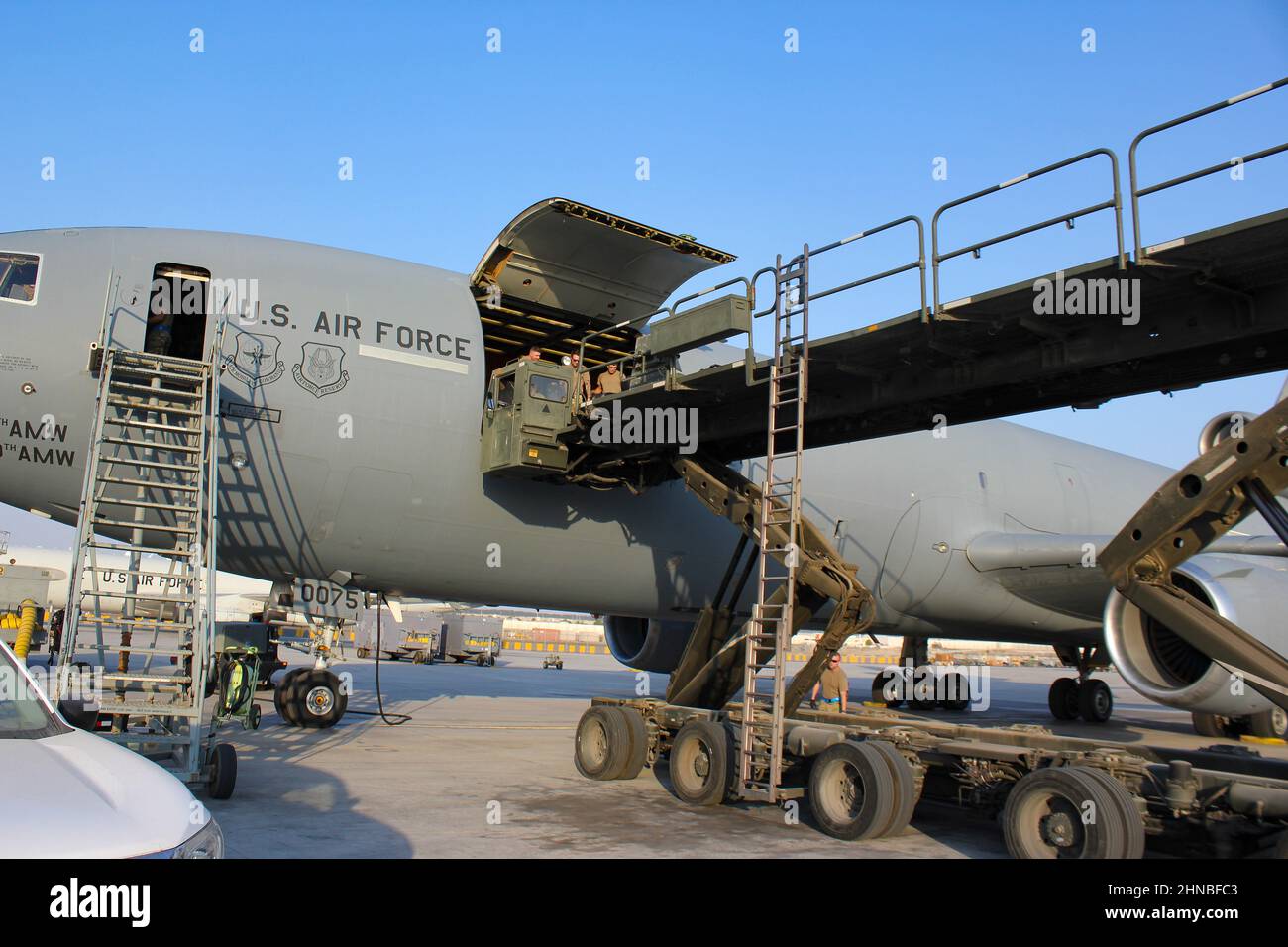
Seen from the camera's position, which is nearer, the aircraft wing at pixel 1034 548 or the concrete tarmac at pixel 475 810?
the concrete tarmac at pixel 475 810

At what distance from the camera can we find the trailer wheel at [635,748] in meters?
10.2

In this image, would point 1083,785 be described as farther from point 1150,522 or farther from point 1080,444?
point 1080,444

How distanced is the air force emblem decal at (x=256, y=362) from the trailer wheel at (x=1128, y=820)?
8660mm

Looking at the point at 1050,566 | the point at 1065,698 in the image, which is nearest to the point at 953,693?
the point at 1065,698

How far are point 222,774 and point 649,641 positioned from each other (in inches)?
317

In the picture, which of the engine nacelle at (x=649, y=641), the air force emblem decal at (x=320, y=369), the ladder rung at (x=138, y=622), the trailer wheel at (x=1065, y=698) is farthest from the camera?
the trailer wheel at (x=1065, y=698)

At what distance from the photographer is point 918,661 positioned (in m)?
20.4

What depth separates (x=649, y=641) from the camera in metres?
15.3

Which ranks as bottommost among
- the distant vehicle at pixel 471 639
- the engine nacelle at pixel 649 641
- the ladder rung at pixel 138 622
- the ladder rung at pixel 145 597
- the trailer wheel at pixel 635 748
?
the distant vehicle at pixel 471 639

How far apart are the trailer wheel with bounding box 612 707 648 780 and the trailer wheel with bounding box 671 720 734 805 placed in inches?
25.5

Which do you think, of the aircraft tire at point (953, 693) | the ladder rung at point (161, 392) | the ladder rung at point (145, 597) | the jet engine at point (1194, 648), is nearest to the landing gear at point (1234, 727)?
the aircraft tire at point (953, 693)

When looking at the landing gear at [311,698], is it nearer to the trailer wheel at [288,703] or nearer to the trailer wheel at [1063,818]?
the trailer wheel at [288,703]

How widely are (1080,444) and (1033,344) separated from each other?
12.8 m

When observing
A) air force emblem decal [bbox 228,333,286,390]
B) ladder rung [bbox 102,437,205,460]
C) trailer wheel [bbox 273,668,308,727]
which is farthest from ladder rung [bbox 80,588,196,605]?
trailer wheel [bbox 273,668,308,727]
